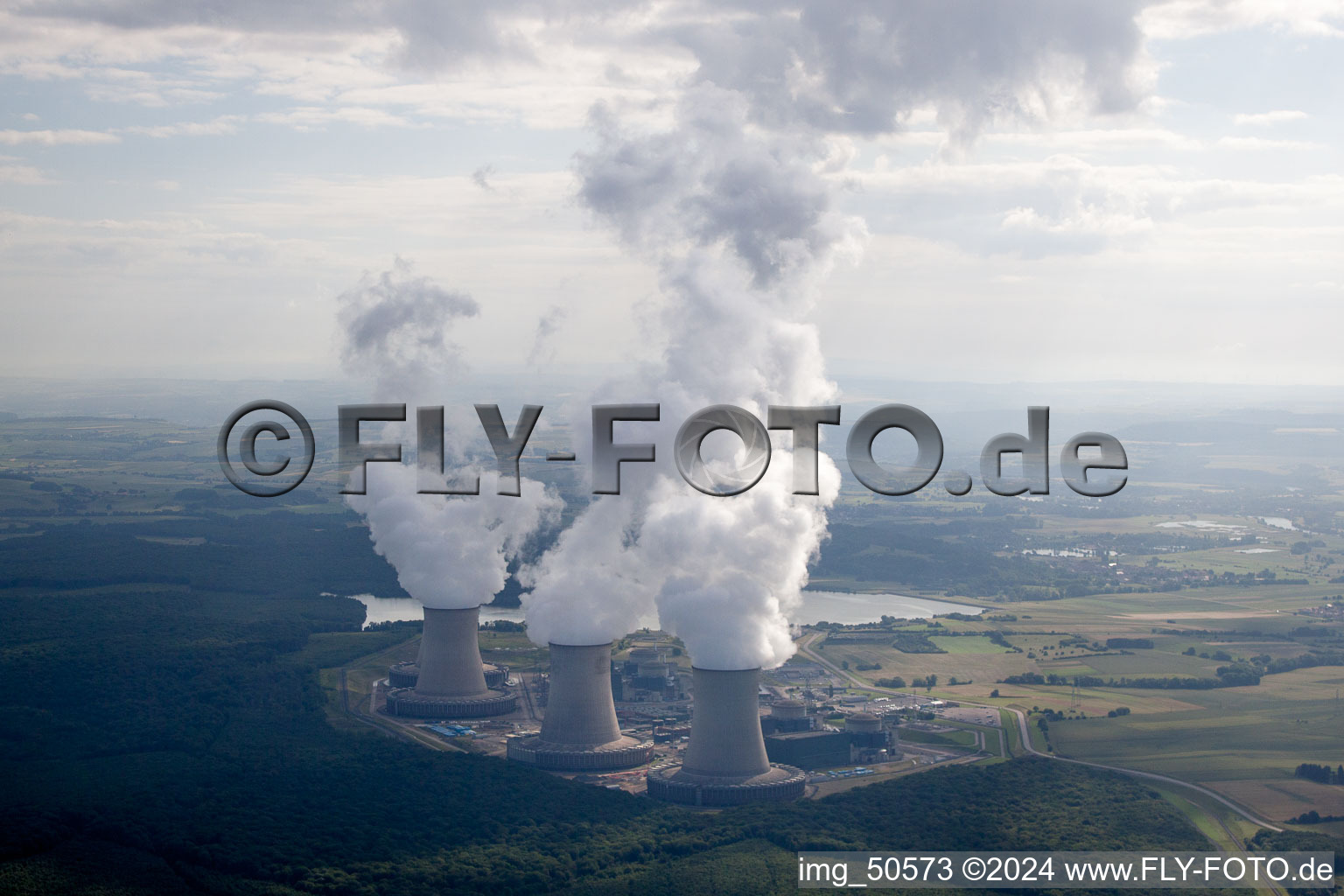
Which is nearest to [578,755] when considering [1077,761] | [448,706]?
[448,706]

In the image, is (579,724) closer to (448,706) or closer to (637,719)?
(637,719)

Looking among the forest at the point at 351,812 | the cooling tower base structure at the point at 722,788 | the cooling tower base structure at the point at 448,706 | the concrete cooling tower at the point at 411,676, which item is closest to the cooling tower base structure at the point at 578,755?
the forest at the point at 351,812

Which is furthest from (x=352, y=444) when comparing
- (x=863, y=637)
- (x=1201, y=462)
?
(x=1201, y=462)

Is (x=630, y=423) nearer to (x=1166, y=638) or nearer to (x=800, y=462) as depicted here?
(x=800, y=462)

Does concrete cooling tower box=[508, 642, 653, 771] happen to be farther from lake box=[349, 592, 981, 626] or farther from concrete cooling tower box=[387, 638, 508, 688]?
lake box=[349, 592, 981, 626]

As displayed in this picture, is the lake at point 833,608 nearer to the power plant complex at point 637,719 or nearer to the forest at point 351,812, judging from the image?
the power plant complex at point 637,719

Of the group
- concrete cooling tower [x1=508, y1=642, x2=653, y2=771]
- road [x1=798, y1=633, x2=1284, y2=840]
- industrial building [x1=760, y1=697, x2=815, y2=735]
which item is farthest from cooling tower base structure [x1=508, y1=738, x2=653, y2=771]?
road [x1=798, y1=633, x2=1284, y2=840]

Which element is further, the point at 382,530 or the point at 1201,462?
the point at 1201,462
